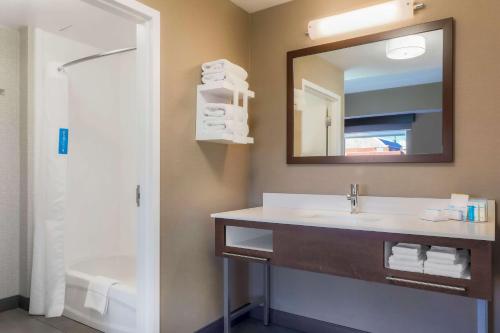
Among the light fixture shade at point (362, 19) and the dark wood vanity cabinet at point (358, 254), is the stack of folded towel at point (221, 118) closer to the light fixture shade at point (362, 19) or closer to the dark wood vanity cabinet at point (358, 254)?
the dark wood vanity cabinet at point (358, 254)

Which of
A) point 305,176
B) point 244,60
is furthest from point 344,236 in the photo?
point 244,60

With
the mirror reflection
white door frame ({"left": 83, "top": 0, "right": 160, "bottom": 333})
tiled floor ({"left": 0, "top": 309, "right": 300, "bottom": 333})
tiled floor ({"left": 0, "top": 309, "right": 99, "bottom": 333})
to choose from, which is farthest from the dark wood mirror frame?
tiled floor ({"left": 0, "top": 309, "right": 99, "bottom": 333})

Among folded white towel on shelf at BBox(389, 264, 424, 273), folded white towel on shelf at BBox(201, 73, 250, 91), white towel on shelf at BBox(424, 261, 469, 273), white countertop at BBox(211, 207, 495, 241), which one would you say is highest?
folded white towel on shelf at BBox(201, 73, 250, 91)

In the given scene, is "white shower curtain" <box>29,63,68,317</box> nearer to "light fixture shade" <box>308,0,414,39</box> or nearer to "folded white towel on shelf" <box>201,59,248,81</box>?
"folded white towel on shelf" <box>201,59,248,81</box>

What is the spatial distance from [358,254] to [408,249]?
0.70 ft

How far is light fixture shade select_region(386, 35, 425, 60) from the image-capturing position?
195 cm

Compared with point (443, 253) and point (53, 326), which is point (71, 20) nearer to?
point (53, 326)

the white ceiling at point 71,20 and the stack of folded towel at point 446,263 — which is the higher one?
the white ceiling at point 71,20

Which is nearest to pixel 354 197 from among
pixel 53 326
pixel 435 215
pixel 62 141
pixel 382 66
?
pixel 435 215

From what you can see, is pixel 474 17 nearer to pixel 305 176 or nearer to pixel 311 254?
pixel 305 176

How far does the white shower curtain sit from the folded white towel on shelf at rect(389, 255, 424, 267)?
7.38 feet

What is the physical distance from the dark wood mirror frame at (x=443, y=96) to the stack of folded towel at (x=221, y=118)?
0.50 meters

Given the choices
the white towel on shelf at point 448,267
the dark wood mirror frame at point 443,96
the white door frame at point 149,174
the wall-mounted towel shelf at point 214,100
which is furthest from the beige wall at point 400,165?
the white door frame at point 149,174

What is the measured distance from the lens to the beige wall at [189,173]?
1.92 m
